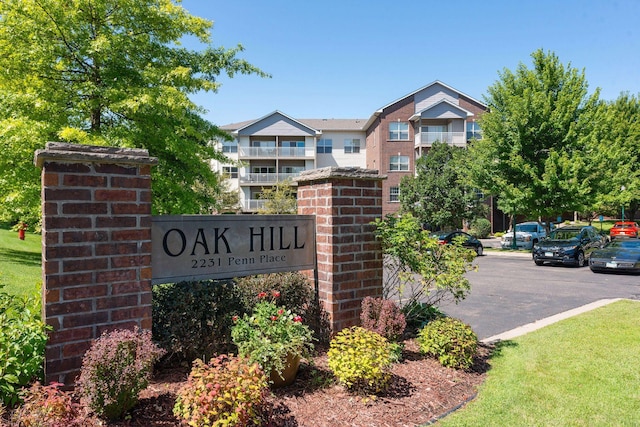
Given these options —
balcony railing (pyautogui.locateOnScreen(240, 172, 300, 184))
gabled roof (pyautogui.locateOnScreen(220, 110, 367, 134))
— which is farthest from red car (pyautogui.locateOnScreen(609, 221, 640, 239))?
balcony railing (pyautogui.locateOnScreen(240, 172, 300, 184))

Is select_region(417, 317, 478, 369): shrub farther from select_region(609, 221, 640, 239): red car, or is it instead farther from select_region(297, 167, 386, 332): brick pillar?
select_region(609, 221, 640, 239): red car

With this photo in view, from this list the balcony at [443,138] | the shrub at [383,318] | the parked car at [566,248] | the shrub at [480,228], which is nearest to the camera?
the shrub at [383,318]

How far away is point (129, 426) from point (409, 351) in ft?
10.0

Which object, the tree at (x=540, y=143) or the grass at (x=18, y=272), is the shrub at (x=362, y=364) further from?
the tree at (x=540, y=143)

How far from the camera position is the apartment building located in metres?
36.0

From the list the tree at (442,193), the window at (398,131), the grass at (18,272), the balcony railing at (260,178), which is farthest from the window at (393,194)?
the grass at (18,272)

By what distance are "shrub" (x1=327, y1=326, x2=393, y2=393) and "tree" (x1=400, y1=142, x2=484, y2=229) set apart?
2533cm

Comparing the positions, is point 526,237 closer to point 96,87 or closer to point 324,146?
point 324,146

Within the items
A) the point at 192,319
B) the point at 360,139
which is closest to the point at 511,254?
the point at 192,319

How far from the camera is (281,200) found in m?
34.2

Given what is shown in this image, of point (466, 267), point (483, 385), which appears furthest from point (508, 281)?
point (483, 385)

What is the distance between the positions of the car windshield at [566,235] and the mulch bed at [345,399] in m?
15.2

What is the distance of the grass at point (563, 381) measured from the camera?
346cm

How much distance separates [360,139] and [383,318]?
1551 inches
